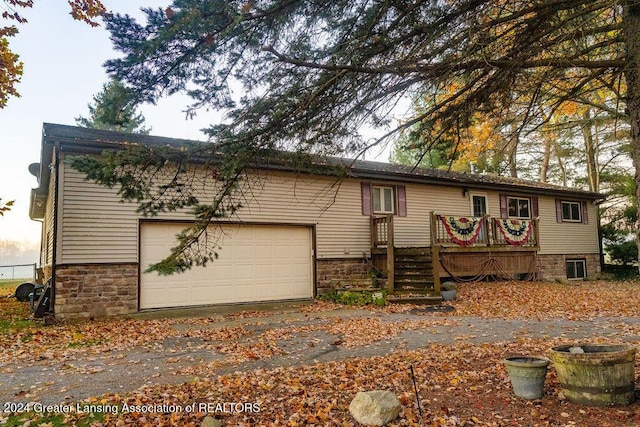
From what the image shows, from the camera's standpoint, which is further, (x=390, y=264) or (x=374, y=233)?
(x=374, y=233)

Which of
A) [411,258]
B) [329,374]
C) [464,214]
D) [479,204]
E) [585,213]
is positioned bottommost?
[329,374]

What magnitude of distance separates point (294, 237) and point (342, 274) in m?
1.85

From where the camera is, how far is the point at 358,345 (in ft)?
20.8

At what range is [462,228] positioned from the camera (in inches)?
522

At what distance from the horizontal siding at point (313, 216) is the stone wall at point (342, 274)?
210 millimetres

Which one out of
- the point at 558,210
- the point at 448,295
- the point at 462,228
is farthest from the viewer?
the point at 558,210

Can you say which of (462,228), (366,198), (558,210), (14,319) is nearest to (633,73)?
(366,198)

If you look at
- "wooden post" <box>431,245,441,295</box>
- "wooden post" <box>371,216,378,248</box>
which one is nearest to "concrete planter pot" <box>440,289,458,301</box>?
"wooden post" <box>431,245,441,295</box>

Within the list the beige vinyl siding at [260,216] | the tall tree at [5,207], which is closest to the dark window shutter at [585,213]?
the beige vinyl siding at [260,216]

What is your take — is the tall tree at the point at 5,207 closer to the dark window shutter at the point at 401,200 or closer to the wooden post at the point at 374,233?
the wooden post at the point at 374,233

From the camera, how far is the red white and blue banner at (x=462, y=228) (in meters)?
12.9

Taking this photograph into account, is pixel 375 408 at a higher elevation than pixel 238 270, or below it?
below

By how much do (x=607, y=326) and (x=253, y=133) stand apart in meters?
7.11

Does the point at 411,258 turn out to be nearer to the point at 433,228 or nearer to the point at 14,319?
the point at 433,228
